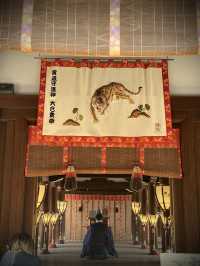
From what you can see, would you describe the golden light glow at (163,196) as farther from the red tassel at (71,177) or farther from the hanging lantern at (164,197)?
the red tassel at (71,177)

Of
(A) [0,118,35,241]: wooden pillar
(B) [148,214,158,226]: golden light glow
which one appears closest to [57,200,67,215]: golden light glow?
(A) [0,118,35,241]: wooden pillar

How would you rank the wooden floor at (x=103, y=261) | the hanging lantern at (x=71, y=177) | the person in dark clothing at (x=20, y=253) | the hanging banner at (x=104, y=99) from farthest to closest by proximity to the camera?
the hanging banner at (x=104, y=99), the hanging lantern at (x=71, y=177), the wooden floor at (x=103, y=261), the person in dark clothing at (x=20, y=253)

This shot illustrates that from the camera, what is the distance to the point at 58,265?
411 centimetres

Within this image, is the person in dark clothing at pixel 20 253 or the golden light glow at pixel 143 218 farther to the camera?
the golden light glow at pixel 143 218

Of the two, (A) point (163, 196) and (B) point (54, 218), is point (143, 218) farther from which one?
(B) point (54, 218)

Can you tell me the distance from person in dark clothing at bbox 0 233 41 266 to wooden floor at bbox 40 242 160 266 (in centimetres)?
20

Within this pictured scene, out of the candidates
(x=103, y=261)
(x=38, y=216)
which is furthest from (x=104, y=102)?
(x=103, y=261)

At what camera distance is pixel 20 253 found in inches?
153

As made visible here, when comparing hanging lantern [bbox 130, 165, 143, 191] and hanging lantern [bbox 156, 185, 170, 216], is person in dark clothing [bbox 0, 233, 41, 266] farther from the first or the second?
hanging lantern [bbox 156, 185, 170, 216]

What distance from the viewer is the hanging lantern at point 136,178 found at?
4.31m

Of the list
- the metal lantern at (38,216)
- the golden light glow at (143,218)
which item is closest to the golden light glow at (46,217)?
the metal lantern at (38,216)

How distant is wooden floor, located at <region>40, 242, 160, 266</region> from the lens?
413 centimetres

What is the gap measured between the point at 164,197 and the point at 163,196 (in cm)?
2

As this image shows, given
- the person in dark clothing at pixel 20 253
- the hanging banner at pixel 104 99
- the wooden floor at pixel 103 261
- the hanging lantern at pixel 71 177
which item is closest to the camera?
the person in dark clothing at pixel 20 253
